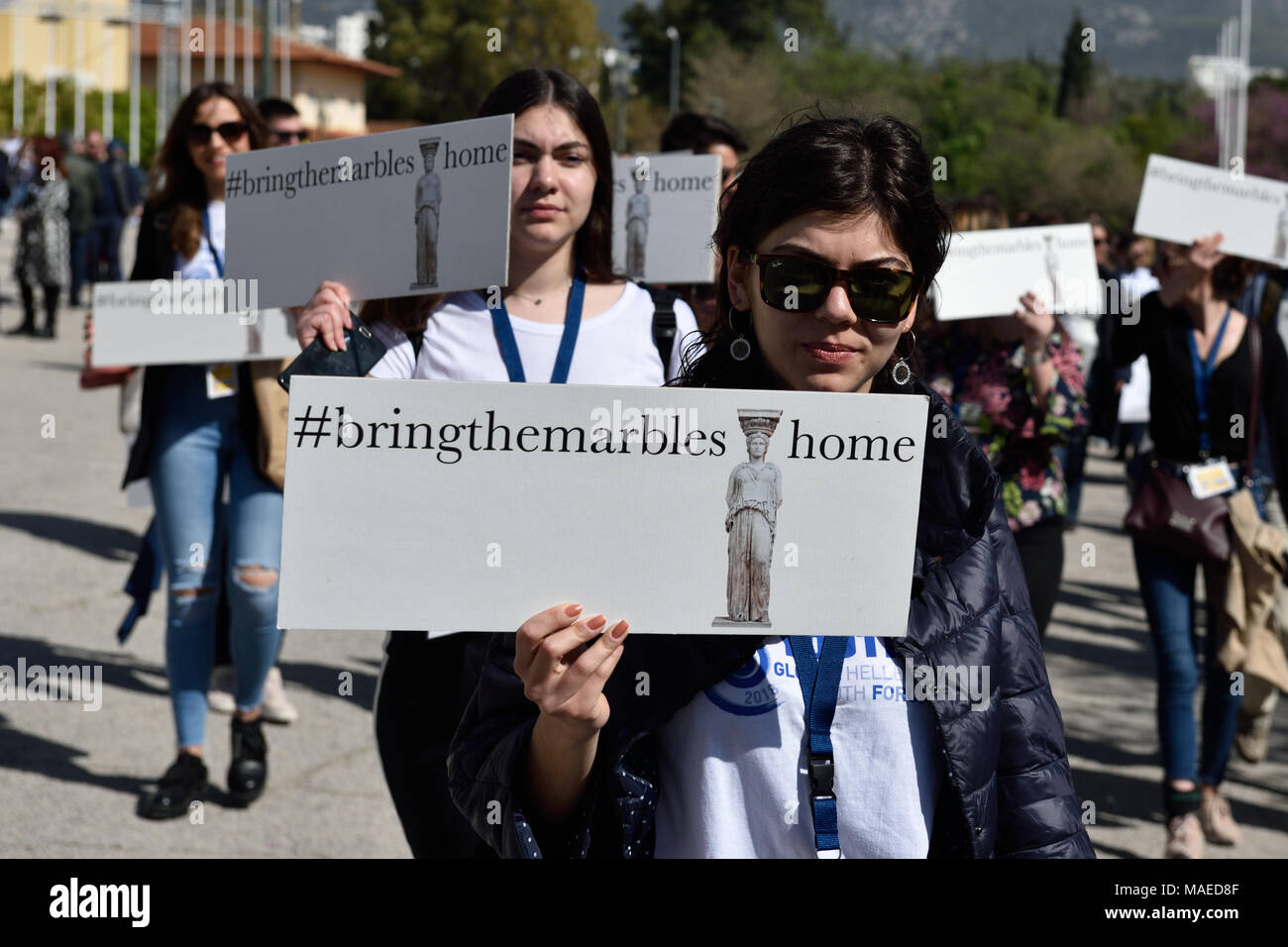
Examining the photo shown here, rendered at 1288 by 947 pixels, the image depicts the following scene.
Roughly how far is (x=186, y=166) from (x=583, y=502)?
3890mm

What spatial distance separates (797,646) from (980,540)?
32 cm

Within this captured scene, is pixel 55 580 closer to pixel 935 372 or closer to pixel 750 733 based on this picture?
pixel 935 372

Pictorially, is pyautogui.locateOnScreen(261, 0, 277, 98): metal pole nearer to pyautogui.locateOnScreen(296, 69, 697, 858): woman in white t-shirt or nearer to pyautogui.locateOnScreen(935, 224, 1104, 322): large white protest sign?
pyautogui.locateOnScreen(935, 224, 1104, 322): large white protest sign

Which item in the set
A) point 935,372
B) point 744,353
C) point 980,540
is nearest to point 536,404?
point 744,353

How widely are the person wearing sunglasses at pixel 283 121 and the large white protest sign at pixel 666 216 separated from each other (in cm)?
283

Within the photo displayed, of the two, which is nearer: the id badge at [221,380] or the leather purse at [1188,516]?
the id badge at [221,380]

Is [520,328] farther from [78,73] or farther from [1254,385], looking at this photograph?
[78,73]

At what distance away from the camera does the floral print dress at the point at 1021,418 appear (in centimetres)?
529

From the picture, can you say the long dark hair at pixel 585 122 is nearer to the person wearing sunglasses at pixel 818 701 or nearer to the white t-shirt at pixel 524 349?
the white t-shirt at pixel 524 349

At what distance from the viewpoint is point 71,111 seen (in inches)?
2256

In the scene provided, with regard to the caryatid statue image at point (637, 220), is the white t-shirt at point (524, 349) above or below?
below

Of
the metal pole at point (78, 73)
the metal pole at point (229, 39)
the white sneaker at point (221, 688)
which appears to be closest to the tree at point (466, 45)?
the metal pole at point (229, 39)

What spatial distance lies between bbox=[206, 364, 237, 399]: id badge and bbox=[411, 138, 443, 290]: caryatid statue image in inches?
97.6

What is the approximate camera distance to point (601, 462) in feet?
6.31
